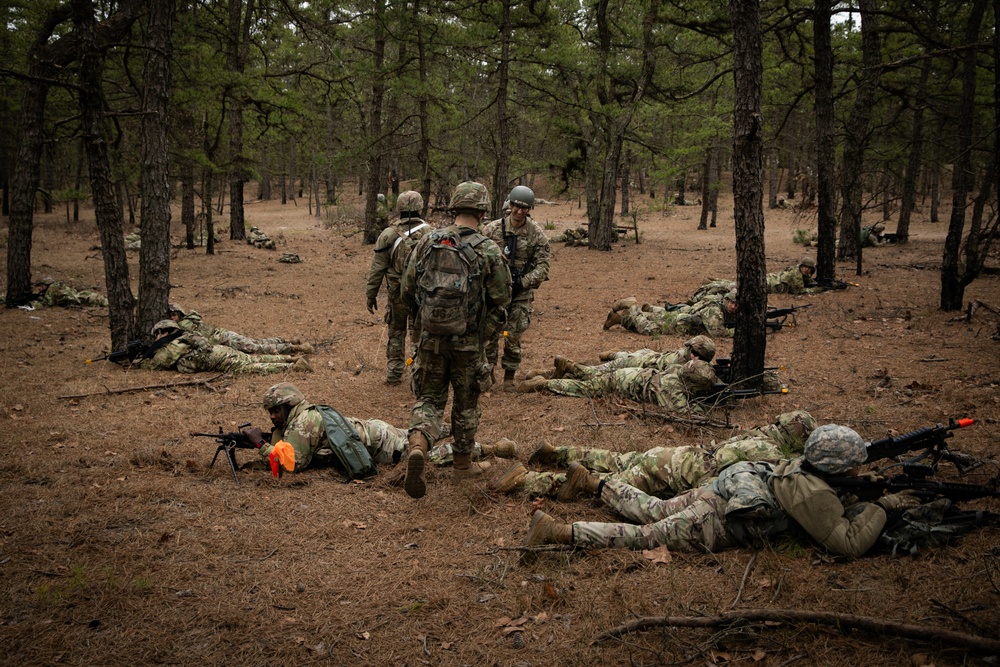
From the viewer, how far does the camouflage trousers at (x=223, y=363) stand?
A: 8.74 meters

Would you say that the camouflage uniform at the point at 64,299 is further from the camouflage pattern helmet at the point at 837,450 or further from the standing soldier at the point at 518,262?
the camouflage pattern helmet at the point at 837,450

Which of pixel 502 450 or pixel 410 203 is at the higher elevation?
pixel 410 203

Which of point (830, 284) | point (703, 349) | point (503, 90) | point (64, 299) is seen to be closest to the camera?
point (703, 349)

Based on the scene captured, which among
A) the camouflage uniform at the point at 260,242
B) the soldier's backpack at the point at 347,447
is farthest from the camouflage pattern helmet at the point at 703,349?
the camouflage uniform at the point at 260,242

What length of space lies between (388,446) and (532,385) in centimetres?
251

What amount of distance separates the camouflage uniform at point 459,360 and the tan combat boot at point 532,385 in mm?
2595

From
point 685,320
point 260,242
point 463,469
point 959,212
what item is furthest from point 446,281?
point 260,242

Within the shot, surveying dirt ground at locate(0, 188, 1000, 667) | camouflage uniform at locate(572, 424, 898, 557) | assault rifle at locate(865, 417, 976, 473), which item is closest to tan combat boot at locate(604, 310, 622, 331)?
dirt ground at locate(0, 188, 1000, 667)

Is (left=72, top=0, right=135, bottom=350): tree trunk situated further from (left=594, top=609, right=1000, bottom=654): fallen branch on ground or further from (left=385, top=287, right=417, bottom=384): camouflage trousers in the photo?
(left=594, top=609, right=1000, bottom=654): fallen branch on ground

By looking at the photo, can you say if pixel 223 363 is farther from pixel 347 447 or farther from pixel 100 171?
pixel 347 447

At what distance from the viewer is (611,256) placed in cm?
2042

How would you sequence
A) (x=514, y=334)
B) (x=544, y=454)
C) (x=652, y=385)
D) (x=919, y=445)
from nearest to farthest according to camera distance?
1. (x=919, y=445)
2. (x=544, y=454)
3. (x=652, y=385)
4. (x=514, y=334)

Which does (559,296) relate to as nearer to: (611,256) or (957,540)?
(611,256)

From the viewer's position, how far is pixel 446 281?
487 cm
